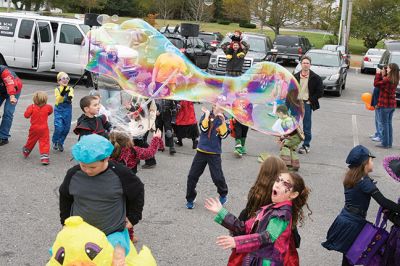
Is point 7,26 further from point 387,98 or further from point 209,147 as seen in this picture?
point 209,147

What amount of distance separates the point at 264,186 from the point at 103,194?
1161mm

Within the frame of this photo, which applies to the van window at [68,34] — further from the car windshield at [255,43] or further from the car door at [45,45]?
the car windshield at [255,43]

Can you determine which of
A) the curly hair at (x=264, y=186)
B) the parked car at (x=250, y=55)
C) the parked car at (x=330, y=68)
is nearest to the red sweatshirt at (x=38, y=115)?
the curly hair at (x=264, y=186)

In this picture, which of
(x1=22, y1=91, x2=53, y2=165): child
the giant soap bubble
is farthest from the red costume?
the giant soap bubble

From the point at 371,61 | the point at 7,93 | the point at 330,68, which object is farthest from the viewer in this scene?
the point at 371,61

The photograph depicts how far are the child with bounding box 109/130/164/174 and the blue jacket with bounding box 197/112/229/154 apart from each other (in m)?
0.59

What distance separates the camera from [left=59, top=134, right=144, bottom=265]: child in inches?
147

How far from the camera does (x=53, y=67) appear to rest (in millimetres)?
17016

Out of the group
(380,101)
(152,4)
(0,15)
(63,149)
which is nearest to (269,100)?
(63,149)

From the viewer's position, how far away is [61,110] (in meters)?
9.20

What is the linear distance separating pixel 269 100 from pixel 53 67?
1109cm

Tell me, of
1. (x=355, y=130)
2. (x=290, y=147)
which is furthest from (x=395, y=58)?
(x=290, y=147)

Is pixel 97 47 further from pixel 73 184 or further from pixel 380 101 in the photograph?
pixel 380 101

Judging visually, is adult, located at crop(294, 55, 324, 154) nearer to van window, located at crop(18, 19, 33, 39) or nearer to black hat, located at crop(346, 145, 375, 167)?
black hat, located at crop(346, 145, 375, 167)
